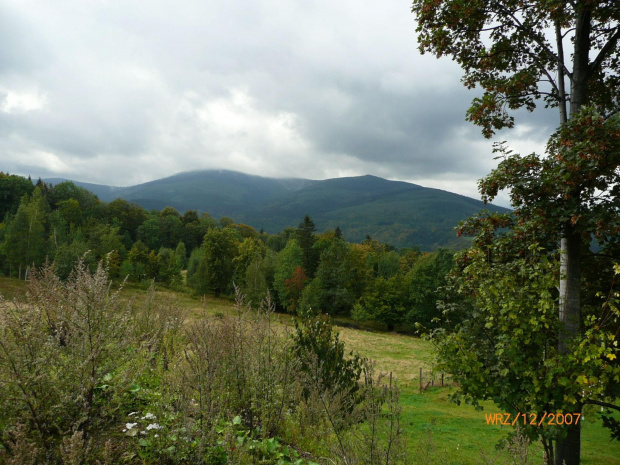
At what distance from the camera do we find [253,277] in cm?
4375

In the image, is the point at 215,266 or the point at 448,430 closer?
the point at 448,430

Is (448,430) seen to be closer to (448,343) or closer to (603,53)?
(448,343)

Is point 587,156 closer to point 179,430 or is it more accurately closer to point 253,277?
→ point 179,430

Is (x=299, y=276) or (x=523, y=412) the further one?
(x=299, y=276)

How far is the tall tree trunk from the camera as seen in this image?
5297 millimetres

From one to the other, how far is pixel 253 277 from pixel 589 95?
4024 cm

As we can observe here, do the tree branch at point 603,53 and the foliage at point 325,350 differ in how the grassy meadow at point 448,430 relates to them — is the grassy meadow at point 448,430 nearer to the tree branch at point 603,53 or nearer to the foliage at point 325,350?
the foliage at point 325,350

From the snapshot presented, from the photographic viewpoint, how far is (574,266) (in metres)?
5.62

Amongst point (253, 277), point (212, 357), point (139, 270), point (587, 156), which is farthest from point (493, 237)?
point (139, 270)

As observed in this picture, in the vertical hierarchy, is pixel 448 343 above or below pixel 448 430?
above

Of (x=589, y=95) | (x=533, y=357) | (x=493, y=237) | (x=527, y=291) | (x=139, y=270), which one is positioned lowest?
(x=139, y=270)

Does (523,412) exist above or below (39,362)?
below
